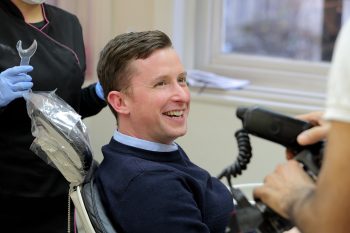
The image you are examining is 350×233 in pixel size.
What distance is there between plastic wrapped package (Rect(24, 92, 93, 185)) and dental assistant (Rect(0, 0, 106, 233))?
26 centimetres

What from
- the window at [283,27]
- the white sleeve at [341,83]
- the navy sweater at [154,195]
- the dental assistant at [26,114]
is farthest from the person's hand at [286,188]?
the window at [283,27]

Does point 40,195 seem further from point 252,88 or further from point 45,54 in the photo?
point 252,88

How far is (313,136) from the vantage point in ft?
3.52

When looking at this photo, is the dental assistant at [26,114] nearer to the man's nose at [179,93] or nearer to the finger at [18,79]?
the finger at [18,79]

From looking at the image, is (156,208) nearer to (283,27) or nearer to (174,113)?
(174,113)

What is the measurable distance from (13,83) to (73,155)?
0.36m

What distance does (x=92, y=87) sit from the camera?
1896 millimetres

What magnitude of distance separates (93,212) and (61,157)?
16 centimetres

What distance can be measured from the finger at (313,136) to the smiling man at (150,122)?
36 centimetres

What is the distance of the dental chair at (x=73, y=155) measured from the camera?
1288mm

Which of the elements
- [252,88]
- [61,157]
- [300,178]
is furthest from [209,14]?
[300,178]

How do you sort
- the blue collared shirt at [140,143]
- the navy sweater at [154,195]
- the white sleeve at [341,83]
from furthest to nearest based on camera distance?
the blue collared shirt at [140,143]
the navy sweater at [154,195]
the white sleeve at [341,83]

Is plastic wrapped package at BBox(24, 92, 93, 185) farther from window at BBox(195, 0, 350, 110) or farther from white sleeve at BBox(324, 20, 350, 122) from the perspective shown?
window at BBox(195, 0, 350, 110)

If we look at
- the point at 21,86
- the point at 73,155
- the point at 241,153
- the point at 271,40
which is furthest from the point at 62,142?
the point at 271,40
